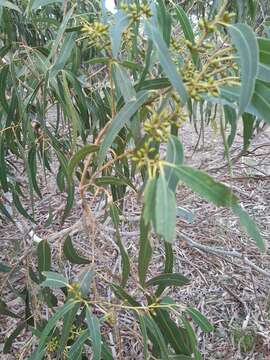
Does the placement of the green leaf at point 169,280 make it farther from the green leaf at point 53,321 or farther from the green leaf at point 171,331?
the green leaf at point 53,321

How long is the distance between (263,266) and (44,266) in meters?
1.26

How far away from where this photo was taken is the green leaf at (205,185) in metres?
0.59

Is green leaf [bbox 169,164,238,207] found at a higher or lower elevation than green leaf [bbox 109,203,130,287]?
higher

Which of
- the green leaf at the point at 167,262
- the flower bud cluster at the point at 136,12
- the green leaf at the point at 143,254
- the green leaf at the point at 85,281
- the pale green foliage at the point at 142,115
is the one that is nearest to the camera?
the pale green foliage at the point at 142,115

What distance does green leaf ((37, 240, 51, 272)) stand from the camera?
121 cm

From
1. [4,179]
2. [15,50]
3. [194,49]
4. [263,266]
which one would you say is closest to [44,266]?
[4,179]

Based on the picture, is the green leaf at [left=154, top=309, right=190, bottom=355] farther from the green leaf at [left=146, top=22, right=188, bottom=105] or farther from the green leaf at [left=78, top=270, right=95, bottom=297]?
the green leaf at [left=146, top=22, right=188, bottom=105]

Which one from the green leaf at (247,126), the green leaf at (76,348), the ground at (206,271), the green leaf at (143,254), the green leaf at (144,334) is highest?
the green leaf at (247,126)

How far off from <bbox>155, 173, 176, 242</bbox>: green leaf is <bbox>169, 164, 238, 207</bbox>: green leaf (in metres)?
0.04

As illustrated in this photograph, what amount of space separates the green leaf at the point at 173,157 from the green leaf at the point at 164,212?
0.06 m

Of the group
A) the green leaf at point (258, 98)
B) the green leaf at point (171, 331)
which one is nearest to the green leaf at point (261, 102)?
the green leaf at point (258, 98)

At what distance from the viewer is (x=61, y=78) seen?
49.0 inches

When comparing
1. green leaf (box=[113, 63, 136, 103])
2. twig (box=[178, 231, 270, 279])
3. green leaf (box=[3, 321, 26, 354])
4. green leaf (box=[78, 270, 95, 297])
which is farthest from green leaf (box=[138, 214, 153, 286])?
twig (box=[178, 231, 270, 279])

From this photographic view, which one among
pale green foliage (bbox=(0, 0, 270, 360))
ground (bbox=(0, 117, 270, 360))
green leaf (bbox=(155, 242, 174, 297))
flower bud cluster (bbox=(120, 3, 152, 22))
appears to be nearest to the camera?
pale green foliage (bbox=(0, 0, 270, 360))
